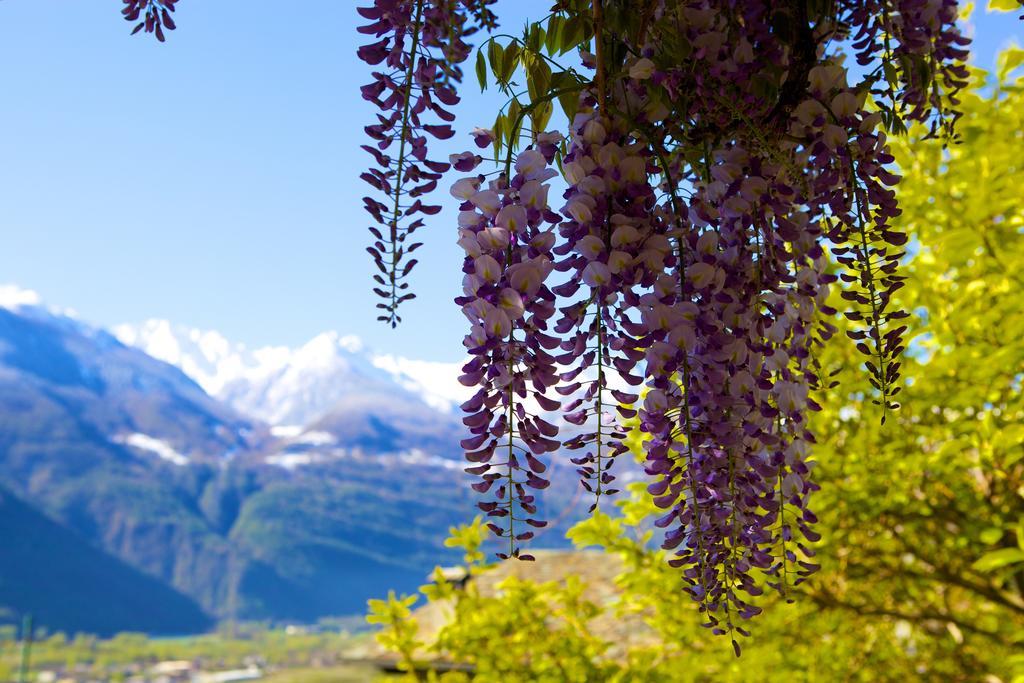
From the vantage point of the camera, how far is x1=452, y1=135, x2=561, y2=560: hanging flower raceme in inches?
39.0

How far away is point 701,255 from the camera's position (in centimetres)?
110

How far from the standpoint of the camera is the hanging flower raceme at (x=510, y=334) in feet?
3.25

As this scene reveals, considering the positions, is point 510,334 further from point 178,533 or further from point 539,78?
point 178,533

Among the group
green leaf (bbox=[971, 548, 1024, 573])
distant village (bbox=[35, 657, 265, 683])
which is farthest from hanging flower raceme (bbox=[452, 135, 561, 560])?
distant village (bbox=[35, 657, 265, 683])

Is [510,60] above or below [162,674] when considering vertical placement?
above

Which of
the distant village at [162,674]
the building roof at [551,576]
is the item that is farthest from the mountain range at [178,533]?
the building roof at [551,576]

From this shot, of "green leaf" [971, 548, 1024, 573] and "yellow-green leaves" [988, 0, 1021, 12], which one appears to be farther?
"green leaf" [971, 548, 1024, 573]

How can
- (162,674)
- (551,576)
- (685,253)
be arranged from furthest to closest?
(162,674)
(551,576)
(685,253)

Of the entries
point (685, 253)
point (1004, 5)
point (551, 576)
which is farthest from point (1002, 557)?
point (551, 576)

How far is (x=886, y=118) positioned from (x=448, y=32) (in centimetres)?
70

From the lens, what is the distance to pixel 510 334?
100 cm

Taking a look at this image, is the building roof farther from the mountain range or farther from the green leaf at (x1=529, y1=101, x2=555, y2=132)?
the mountain range

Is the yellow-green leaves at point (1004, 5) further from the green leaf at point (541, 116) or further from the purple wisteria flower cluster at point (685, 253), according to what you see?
the green leaf at point (541, 116)

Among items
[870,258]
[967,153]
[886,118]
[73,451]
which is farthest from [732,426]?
[73,451]
